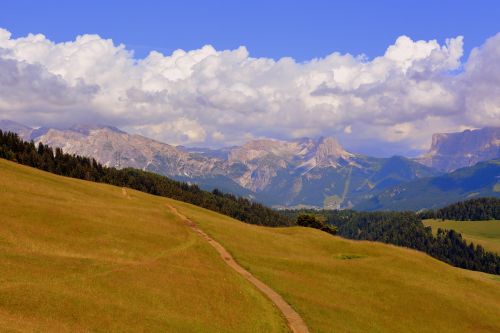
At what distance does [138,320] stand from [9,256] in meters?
17.2

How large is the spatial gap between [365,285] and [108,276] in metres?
35.8

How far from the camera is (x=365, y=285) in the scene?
64.8 m

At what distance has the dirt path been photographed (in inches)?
1889

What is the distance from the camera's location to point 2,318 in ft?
106

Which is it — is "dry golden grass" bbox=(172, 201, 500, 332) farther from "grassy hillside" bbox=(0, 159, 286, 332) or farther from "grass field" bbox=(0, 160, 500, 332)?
"grassy hillside" bbox=(0, 159, 286, 332)

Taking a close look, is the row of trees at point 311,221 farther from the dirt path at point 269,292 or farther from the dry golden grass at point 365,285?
the dirt path at point 269,292

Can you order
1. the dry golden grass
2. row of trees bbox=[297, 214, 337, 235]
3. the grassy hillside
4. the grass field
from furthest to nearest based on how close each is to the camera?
1. row of trees bbox=[297, 214, 337, 235]
2. the dry golden grass
3. the grass field
4. the grassy hillside

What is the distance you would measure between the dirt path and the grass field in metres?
1.03

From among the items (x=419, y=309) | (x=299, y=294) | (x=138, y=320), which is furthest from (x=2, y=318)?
(x=419, y=309)

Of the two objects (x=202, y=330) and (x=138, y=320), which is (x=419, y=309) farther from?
(x=138, y=320)

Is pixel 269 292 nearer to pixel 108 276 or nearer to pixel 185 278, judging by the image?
pixel 185 278

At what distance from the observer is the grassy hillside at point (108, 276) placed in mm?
36469

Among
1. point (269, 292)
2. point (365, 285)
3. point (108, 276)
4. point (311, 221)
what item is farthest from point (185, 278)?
point (311, 221)

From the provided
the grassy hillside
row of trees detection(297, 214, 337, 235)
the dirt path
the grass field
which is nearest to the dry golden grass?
the grass field
